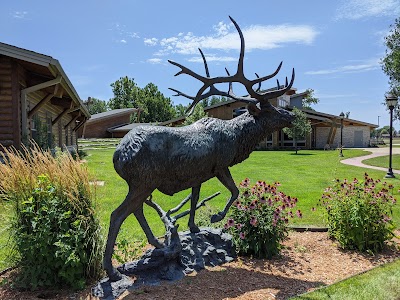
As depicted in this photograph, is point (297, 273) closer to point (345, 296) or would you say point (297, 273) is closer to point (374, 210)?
point (345, 296)

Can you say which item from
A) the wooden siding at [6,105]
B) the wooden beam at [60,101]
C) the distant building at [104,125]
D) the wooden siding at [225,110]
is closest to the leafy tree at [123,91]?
the distant building at [104,125]

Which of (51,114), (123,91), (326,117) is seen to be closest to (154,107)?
(123,91)

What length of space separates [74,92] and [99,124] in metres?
31.4

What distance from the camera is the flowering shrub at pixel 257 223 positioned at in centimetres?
464

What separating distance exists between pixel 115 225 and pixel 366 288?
2.74m

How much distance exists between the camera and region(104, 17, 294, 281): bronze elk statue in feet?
11.9

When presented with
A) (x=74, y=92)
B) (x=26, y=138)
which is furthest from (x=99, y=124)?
(x=26, y=138)

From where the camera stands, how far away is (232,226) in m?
4.79

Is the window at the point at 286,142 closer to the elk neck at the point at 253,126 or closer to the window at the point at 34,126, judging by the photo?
the window at the point at 34,126

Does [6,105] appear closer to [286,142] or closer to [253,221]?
[253,221]

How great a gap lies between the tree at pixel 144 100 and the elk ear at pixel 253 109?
176 ft

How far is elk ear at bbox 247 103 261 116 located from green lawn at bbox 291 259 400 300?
2124mm

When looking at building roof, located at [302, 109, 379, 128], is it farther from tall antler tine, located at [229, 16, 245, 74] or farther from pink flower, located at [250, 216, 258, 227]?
tall antler tine, located at [229, 16, 245, 74]

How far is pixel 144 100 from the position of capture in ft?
197
